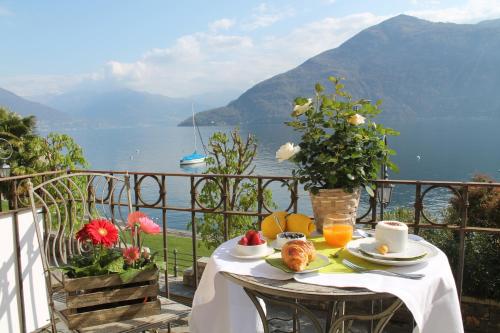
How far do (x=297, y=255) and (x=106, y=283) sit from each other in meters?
1.07

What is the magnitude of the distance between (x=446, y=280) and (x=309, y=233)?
66 centimetres

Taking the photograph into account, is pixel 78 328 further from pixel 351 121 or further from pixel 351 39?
pixel 351 39

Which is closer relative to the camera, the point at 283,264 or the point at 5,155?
the point at 283,264

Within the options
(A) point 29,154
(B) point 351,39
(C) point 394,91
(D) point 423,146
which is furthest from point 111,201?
(B) point 351,39

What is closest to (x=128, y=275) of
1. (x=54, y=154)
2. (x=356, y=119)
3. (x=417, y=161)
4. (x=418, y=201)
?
(x=356, y=119)

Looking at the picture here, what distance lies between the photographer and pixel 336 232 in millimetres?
1822

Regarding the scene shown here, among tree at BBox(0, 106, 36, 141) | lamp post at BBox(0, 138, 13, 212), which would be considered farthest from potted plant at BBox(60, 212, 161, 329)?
tree at BBox(0, 106, 36, 141)

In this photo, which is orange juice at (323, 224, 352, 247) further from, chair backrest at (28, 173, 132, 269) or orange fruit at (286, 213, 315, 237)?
chair backrest at (28, 173, 132, 269)

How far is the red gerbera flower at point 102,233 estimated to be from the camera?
2027mm

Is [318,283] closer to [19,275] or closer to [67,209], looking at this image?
[67,209]

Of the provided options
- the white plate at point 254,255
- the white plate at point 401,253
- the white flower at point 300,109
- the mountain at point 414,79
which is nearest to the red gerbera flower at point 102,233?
the white plate at point 254,255

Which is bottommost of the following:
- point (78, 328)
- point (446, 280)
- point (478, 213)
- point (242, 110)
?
point (478, 213)

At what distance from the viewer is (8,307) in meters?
2.64

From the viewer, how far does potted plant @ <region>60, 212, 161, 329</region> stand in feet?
6.54
